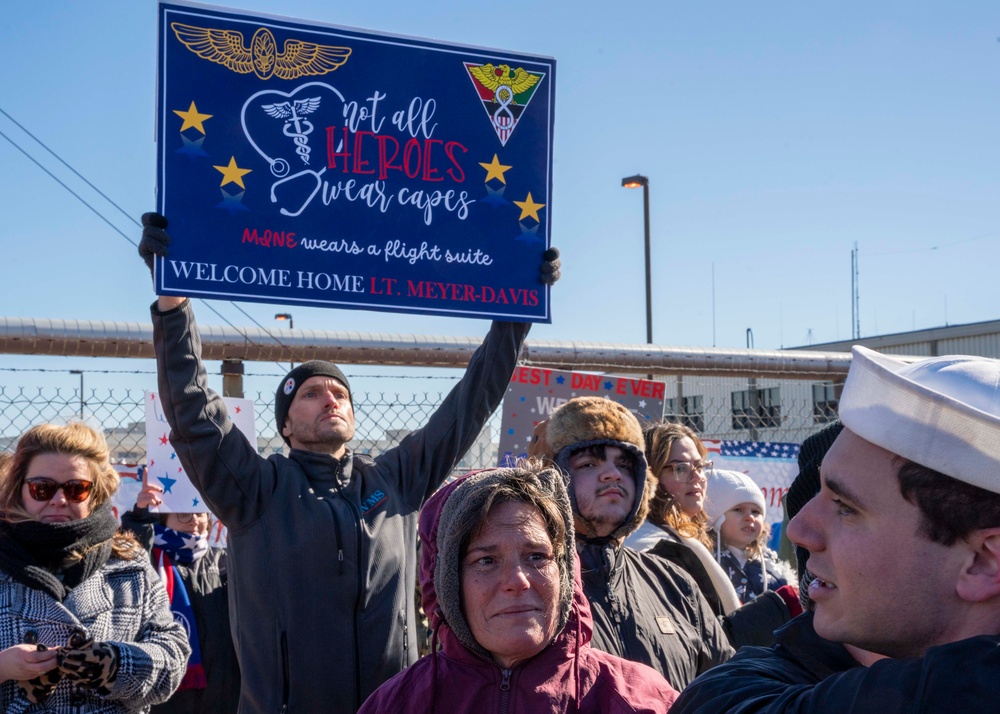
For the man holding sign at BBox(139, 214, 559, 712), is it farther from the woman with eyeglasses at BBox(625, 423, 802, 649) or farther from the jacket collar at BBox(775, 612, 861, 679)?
the jacket collar at BBox(775, 612, 861, 679)

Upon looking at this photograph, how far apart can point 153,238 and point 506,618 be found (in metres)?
1.69

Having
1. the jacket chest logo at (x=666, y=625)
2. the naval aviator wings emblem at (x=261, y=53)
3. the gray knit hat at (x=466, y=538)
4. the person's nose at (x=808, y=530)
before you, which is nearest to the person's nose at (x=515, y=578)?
the gray knit hat at (x=466, y=538)

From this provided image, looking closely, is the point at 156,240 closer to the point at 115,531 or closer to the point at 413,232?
the point at 413,232

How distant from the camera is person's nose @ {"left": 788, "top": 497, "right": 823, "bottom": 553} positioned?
4.32 ft

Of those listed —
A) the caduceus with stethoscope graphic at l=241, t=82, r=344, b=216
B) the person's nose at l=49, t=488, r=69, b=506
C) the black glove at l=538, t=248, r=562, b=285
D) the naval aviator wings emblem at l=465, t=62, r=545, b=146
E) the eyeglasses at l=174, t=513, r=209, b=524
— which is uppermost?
the naval aviator wings emblem at l=465, t=62, r=545, b=146

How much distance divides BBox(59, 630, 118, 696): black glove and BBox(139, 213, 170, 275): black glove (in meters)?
1.21

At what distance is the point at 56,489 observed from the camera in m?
3.43

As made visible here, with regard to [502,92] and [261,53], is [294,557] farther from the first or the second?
[502,92]

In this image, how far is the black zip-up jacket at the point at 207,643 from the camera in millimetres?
4452

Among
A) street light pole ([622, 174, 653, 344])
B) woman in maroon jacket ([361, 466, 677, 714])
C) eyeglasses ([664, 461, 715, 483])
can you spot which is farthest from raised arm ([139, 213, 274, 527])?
street light pole ([622, 174, 653, 344])

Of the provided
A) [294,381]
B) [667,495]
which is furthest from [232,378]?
[667,495]

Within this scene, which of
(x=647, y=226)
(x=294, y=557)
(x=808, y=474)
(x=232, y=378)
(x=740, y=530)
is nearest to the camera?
(x=808, y=474)

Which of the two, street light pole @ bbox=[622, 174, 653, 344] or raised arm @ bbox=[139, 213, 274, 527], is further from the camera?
street light pole @ bbox=[622, 174, 653, 344]

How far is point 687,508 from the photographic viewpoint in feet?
13.9
